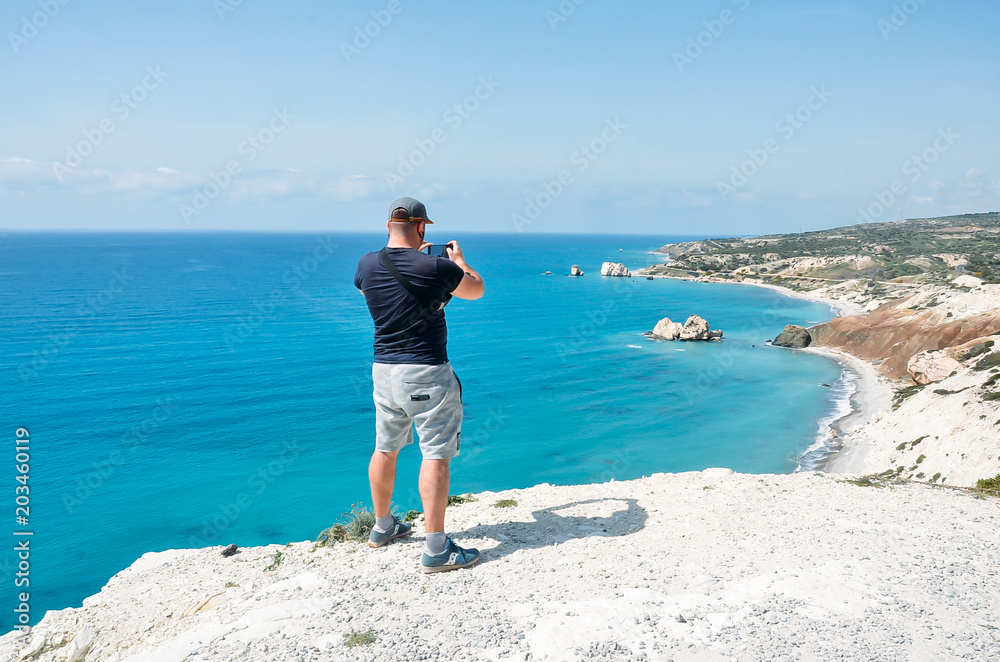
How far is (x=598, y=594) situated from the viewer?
4887 mm

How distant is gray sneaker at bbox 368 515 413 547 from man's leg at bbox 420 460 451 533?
2.83 ft

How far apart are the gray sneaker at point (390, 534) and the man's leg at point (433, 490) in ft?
2.83

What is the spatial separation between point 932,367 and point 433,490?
118 feet

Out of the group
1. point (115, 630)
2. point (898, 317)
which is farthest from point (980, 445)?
point (898, 317)

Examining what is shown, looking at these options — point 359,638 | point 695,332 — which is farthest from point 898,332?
point 359,638

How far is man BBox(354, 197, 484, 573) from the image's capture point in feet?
16.3

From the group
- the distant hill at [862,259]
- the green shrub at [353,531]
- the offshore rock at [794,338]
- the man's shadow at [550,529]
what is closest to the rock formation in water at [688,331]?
the offshore rock at [794,338]

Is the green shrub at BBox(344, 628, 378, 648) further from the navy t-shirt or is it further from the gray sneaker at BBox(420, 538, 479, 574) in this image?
the navy t-shirt

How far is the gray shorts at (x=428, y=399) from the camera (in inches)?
200

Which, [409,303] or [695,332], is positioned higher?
[409,303]

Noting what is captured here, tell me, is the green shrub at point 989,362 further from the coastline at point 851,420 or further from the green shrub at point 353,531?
the green shrub at point 353,531

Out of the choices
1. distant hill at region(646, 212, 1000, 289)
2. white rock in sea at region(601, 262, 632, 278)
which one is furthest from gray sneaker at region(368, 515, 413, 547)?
white rock in sea at region(601, 262, 632, 278)

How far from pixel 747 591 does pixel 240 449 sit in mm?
26484

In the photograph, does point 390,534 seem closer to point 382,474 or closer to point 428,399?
point 382,474
